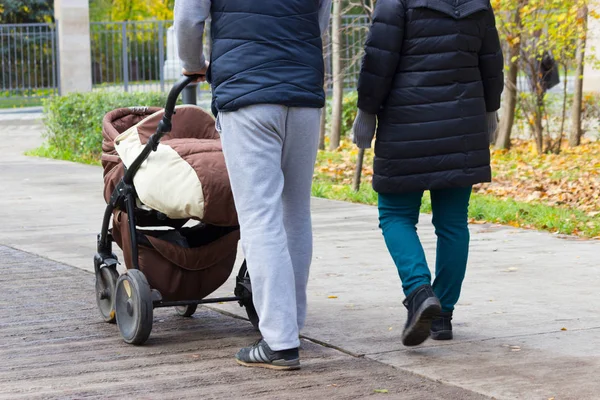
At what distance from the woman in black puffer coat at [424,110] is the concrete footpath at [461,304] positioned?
1.01ft

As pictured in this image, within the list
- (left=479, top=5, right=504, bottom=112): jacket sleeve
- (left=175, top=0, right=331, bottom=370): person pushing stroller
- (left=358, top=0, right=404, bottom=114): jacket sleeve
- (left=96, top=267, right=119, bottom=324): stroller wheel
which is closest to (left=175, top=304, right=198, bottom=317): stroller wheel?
(left=96, top=267, right=119, bottom=324): stroller wheel

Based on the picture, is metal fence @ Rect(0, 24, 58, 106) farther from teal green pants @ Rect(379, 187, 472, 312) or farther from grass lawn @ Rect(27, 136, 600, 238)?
teal green pants @ Rect(379, 187, 472, 312)

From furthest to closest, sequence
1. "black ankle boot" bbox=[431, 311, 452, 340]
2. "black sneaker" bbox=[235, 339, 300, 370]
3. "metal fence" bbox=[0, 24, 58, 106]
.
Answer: "metal fence" bbox=[0, 24, 58, 106] < "black ankle boot" bbox=[431, 311, 452, 340] < "black sneaker" bbox=[235, 339, 300, 370]

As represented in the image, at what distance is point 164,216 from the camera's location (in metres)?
5.29

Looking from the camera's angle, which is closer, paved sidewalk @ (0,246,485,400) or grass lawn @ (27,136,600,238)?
paved sidewalk @ (0,246,485,400)

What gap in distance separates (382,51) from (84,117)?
12.3m

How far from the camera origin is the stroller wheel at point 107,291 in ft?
18.0

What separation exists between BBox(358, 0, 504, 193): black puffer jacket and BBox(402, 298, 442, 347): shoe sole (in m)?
0.54

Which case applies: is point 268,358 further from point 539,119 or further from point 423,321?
point 539,119

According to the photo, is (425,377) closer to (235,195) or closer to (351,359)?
(351,359)

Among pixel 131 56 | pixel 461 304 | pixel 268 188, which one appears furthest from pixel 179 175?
pixel 131 56

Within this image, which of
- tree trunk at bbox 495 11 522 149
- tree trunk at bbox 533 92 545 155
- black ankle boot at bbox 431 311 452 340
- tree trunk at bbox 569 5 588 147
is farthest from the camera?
tree trunk at bbox 495 11 522 149

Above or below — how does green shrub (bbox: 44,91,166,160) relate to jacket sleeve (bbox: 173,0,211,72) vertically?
below

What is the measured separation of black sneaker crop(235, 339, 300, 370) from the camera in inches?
180
